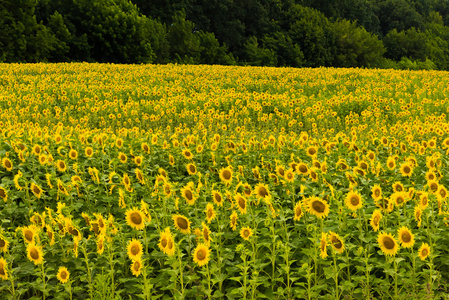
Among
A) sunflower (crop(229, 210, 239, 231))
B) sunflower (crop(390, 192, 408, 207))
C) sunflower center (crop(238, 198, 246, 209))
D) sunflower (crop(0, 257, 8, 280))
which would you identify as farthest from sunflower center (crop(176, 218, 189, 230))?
sunflower (crop(390, 192, 408, 207))

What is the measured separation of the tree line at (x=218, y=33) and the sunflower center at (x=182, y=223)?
98.5 ft

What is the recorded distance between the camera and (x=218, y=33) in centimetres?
4678

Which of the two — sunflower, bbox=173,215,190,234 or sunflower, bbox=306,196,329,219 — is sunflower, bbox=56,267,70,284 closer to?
sunflower, bbox=173,215,190,234

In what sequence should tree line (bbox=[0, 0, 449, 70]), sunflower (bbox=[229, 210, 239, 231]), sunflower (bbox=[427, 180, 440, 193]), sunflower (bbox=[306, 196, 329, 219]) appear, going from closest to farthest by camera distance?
sunflower (bbox=[306, 196, 329, 219]) → sunflower (bbox=[229, 210, 239, 231]) → sunflower (bbox=[427, 180, 440, 193]) → tree line (bbox=[0, 0, 449, 70])

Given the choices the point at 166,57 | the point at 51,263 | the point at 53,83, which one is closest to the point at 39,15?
the point at 166,57

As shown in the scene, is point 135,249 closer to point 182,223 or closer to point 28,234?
point 182,223

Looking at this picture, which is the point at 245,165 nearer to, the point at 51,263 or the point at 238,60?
the point at 51,263

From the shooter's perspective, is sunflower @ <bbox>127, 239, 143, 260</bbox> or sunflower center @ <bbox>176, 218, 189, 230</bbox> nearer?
sunflower @ <bbox>127, 239, 143, 260</bbox>

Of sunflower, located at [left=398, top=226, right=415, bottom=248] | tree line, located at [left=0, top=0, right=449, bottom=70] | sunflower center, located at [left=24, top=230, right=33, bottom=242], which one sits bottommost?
tree line, located at [left=0, top=0, right=449, bottom=70]

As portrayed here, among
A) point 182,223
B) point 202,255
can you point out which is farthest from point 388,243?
point 182,223

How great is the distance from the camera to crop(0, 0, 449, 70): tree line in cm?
3350

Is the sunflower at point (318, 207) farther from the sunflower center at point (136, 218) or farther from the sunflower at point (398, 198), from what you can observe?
the sunflower center at point (136, 218)

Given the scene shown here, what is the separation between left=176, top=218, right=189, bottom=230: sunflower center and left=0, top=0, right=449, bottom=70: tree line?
30.0m

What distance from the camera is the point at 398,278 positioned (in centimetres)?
368
